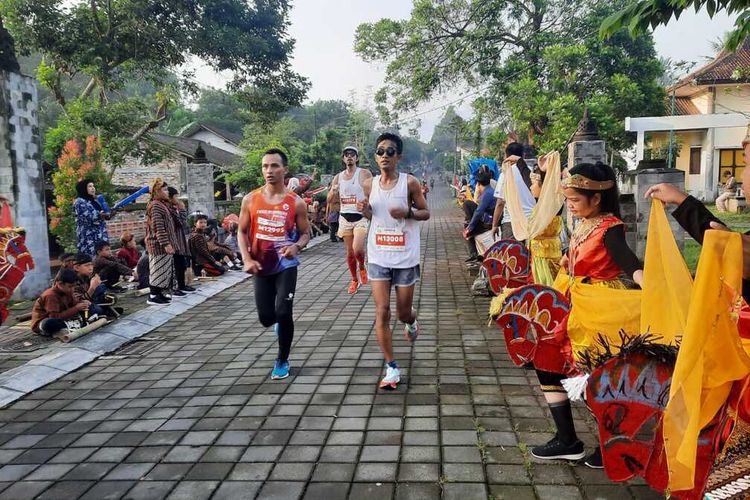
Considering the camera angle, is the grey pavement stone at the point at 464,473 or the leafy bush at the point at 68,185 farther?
the leafy bush at the point at 68,185

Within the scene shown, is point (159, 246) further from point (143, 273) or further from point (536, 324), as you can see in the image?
point (536, 324)

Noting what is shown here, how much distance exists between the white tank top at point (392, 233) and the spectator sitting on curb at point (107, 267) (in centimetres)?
596

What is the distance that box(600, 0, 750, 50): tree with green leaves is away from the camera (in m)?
4.17

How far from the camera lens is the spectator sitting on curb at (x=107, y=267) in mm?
9008

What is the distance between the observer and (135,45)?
1548cm

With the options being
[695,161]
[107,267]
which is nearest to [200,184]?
[107,267]

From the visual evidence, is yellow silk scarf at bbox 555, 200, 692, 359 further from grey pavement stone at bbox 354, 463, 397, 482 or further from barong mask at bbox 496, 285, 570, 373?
grey pavement stone at bbox 354, 463, 397, 482

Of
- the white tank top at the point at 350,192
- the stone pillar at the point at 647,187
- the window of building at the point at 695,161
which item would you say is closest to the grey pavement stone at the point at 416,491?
the white tank top at the point at 350,192

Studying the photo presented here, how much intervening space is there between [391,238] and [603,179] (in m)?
1.80

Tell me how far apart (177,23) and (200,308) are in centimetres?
1080

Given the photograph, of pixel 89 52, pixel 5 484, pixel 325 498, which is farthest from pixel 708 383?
pixel 89 52

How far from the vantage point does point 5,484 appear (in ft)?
11.0

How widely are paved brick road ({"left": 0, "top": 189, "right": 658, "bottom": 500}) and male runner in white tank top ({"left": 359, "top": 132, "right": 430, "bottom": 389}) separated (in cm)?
58

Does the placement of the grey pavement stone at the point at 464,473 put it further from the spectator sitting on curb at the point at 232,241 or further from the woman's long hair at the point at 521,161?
the spectator sitting on curb at the point at 232,241
